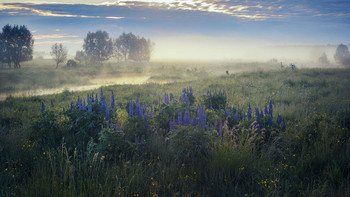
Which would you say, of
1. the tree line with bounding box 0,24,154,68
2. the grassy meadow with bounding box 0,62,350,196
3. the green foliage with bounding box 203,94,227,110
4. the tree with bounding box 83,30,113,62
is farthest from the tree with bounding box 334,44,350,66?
the grassy meadow with bounding box 0,62,350,196

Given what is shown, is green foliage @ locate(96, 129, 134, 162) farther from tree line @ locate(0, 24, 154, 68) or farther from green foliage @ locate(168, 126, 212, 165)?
tree line @ locate(0, 24, 154, 68)

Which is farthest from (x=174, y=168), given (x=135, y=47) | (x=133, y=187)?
(x=135, y=47)

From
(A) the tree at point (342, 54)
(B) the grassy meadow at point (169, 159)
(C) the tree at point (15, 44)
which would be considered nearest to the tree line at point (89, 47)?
(C) the tree at point (15, 44)

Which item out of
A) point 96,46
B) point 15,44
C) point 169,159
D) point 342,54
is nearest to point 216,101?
point 169,159

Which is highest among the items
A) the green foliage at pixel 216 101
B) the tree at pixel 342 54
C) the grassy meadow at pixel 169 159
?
the tree at pixel 342 54

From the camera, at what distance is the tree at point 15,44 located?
4062 cm

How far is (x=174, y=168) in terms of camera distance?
3.64 metres

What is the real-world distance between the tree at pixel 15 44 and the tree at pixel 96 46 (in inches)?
703

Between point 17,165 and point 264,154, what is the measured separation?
486 centimetres

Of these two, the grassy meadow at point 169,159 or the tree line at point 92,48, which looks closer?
the grassy meadow at point 169,159

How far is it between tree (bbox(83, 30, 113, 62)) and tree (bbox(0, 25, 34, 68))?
17851 mm

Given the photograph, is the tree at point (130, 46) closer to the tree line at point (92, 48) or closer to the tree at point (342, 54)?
the tree line at point (92, 48)

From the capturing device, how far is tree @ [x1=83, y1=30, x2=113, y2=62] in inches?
2402

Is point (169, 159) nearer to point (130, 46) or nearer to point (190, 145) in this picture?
point (190, 145)
